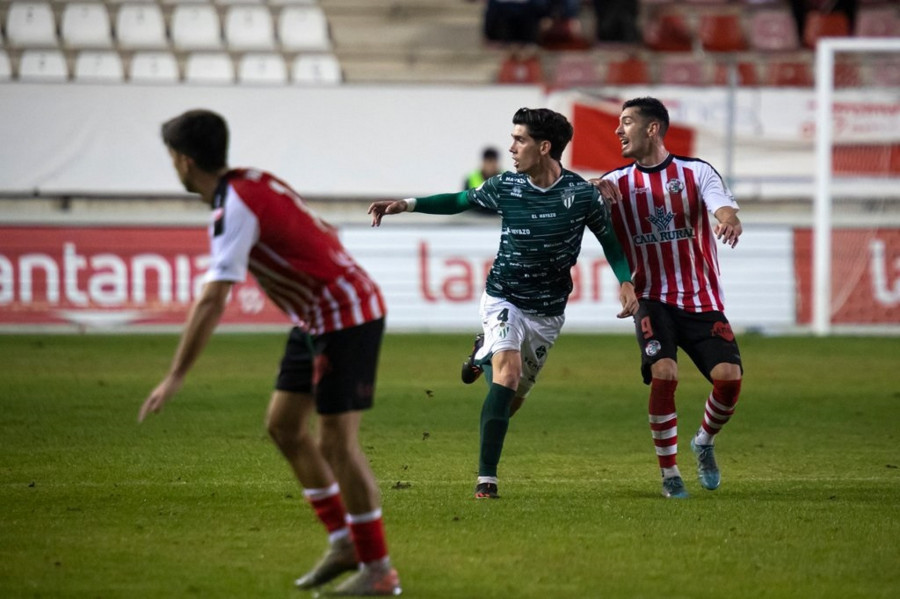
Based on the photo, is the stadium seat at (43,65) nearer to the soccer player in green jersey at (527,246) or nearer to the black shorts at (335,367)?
the soccer player in green jersey at (527,246)

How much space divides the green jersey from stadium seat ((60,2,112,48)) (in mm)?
15986

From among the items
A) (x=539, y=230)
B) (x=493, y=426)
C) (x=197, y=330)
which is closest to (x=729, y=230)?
(x=539, y=230)

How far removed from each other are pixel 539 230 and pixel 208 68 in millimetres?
15132

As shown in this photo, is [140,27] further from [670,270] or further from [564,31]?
[670,270]

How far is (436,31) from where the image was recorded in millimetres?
23391

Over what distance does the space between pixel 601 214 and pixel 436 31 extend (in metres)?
16.3

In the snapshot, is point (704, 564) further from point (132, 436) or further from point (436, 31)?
point (436, 31)

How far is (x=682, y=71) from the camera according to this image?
2264cm

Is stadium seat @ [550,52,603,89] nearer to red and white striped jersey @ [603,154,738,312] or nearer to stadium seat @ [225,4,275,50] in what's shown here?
stadium seat @ [225,4,275,50]

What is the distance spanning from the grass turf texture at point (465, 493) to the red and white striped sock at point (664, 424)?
236mm

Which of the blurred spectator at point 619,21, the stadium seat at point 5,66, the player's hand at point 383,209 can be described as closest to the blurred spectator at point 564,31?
the blurred spectator at point 619,21

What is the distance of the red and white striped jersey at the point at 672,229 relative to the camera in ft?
26.1

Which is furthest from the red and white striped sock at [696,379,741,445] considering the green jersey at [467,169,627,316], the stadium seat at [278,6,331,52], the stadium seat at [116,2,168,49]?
the stadium seat at [116,2,168,49]

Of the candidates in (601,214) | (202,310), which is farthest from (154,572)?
(601,214)
